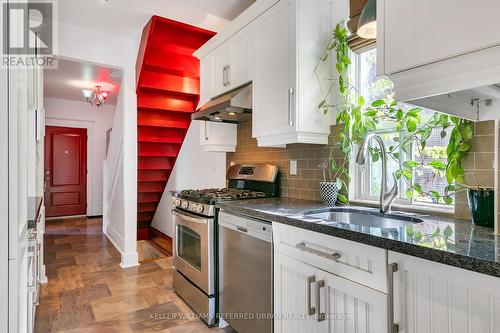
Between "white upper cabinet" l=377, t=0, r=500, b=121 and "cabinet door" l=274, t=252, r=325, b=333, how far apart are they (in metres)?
0.90

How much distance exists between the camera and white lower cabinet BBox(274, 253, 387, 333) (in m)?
1.16

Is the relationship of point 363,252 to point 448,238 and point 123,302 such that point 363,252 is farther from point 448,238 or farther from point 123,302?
point 123,302

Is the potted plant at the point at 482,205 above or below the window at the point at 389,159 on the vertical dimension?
below

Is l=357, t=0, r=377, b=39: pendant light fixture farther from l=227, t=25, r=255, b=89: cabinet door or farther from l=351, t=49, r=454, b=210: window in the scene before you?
l=227, t=25, r=255, b=89: cabinet door

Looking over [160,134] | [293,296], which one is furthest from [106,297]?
[160,134]

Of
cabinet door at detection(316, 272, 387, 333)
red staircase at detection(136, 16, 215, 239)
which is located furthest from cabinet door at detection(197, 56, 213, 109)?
cabinet door at detection(316, 272, 387, 333)

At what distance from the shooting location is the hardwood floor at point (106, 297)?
2.20m

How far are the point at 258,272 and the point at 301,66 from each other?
133 centimetres

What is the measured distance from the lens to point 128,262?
11.5 feet

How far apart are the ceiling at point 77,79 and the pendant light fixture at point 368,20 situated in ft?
11.1

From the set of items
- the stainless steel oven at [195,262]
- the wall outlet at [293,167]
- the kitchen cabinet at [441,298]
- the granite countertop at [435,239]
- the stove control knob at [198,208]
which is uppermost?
the wall outlet at [293,167]

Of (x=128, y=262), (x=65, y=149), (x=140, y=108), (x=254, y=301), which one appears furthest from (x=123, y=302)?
(x=65, y=149)

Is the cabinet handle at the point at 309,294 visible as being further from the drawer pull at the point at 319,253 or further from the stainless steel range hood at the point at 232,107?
the stainless steel range hood at the point at 232,107

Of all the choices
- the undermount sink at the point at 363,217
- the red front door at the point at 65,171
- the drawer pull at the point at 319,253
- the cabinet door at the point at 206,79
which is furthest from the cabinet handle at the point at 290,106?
the red front door at the point at 65,171
